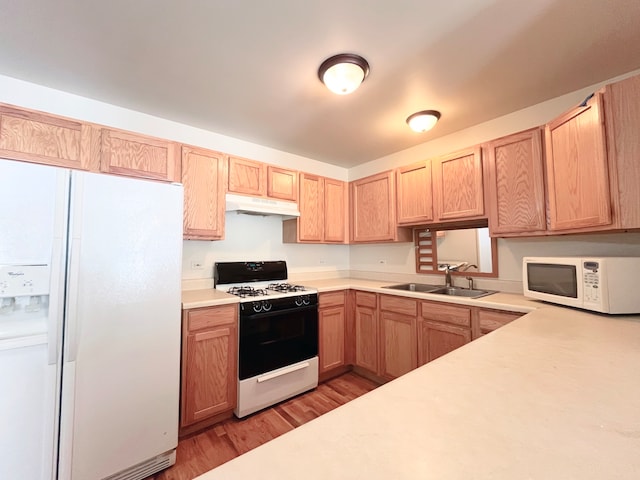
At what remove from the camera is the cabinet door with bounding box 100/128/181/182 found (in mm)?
1894

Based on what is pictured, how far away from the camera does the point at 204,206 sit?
2291 mm

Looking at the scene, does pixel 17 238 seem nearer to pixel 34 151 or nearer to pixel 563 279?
pixel 34 151

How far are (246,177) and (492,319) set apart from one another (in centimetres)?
229

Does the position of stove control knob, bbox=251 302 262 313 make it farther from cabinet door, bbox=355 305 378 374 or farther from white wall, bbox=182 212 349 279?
cabinet door, bbox=355 305 378 374

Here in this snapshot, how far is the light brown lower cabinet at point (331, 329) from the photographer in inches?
103

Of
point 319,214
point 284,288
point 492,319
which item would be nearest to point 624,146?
point 492,319

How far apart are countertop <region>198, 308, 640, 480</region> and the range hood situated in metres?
1.97

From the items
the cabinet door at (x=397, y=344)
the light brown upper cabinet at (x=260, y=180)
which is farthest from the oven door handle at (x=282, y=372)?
the light brown upper cabinet at (x=260, y=180)

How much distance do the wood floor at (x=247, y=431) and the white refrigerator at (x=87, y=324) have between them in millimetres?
138

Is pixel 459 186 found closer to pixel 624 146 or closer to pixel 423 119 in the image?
pixel 423 119

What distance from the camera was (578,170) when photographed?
1602mm

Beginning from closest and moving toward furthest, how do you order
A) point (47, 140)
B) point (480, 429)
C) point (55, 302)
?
point (480, 429)
point (55, 302)
point (47, 140)

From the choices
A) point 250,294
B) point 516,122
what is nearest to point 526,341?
point 250,294

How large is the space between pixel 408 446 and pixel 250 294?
194cm
